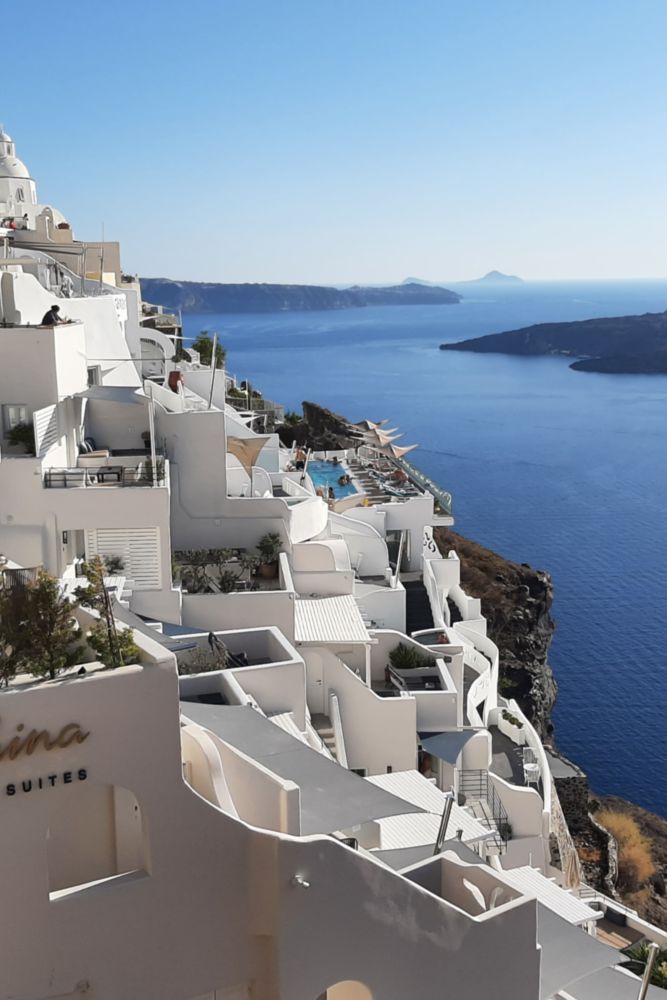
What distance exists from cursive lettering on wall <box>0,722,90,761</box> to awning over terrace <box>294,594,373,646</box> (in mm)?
12197

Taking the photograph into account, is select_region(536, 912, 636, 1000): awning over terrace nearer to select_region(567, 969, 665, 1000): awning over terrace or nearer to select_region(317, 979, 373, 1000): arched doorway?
select_region(567, 969, 665, 1000): awning over terrace

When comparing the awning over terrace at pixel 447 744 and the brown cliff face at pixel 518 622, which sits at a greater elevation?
the awning over terrace at pixel 447 744

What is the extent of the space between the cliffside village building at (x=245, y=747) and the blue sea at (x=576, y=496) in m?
21.1

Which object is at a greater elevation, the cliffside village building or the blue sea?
the cliffside village building

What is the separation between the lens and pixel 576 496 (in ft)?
301

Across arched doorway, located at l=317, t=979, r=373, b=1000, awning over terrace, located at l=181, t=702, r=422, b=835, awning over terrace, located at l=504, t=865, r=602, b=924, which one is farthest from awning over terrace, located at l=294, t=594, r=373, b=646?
arched doorway, located at l=317, t=979, r=373, b=1000

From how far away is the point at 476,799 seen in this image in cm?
2170

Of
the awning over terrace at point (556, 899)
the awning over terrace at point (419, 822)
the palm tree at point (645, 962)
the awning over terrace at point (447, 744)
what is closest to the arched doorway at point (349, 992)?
the awning over terrace at point (419, 822)

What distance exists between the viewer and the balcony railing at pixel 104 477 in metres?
19.0

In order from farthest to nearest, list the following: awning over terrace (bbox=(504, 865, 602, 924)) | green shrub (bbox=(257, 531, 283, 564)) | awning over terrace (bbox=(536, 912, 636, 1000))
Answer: green shrub (bbox=(257, 531, 283, 564)) → awning over terrace (bbox=(504, 865, 602, 924)) → awning over terrace (bbox=(536, 912, 636, 1000))

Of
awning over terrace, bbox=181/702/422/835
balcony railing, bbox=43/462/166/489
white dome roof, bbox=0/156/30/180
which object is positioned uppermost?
white dome roof, bbox=0/156/30/180

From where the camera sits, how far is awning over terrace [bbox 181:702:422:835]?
35.1 feet

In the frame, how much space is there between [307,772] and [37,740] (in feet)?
12.3

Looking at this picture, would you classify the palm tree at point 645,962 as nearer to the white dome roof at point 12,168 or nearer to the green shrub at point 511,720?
the green shrub at point 511,720
